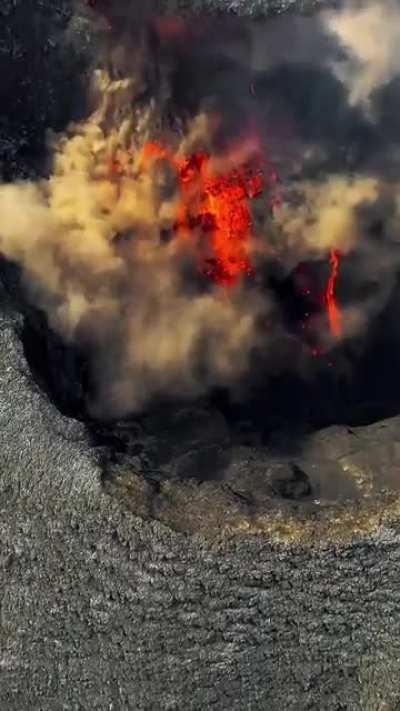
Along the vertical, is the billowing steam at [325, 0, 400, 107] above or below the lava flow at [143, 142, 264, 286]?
above

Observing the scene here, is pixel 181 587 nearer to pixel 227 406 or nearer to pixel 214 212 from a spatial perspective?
pixel 227 406

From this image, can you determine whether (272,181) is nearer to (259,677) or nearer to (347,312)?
(347,312)

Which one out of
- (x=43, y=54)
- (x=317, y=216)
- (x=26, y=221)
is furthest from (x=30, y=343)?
(x=317, y=216)

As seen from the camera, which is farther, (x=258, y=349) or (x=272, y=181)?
(x=272, y=181)

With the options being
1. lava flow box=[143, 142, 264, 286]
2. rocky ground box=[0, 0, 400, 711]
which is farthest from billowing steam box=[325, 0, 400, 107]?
rocky ground box=[0, 0, 400, 711]

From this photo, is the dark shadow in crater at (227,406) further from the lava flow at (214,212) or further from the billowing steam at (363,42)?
the billowing steam at (363,42)

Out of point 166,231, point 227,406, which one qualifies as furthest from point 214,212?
point 227,406

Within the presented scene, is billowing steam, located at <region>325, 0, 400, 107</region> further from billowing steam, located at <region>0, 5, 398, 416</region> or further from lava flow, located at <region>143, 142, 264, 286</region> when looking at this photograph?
lava flow, located at <region>143, 142, 264, 286</region>

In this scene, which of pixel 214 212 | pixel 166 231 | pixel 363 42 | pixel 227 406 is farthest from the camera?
pixel 363 42
